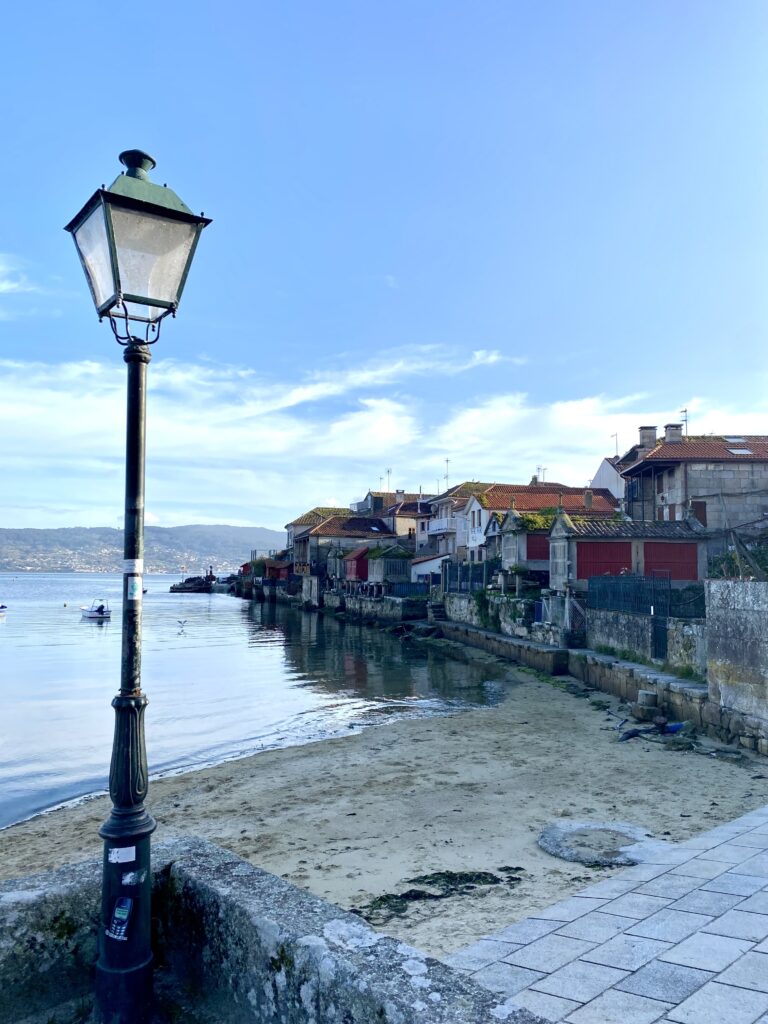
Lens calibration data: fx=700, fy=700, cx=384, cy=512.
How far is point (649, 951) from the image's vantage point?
16.0ft

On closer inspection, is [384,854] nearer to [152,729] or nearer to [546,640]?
[152,729]

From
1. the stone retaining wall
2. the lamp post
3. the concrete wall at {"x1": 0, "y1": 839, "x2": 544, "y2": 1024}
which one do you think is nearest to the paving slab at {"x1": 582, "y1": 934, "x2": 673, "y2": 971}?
the concrete wall at {"x1": 0, "y1": 839, "x2": 544, "y2": 1024}

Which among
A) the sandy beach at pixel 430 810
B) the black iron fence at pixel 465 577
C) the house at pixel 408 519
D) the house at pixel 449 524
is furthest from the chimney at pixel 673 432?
the house at pixel 408 519

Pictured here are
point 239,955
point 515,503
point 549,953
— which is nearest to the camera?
point 239,955

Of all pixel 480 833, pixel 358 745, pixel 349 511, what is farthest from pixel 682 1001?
pixel 349 511

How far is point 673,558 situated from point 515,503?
20.8 metres

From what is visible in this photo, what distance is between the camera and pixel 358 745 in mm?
16859

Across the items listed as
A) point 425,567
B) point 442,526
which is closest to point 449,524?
point 442,526

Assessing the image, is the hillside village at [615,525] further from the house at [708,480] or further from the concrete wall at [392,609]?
the concrete wall at [392,609]

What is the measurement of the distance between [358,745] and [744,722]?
844cm

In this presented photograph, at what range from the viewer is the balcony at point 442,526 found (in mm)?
59344

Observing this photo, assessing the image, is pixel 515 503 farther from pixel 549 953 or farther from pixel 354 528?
pixel 549 953

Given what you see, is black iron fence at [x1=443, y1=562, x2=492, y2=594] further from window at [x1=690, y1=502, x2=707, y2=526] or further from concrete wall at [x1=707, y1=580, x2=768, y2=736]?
concrete wall at [x1=707, y1=580, x2=768, y2=736]

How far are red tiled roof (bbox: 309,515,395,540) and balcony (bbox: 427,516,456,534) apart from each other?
10.8m
